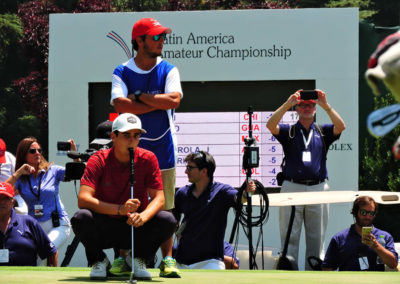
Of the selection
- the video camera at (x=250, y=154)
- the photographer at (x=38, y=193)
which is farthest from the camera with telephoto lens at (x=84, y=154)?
the video camera at (x=250, y=154)

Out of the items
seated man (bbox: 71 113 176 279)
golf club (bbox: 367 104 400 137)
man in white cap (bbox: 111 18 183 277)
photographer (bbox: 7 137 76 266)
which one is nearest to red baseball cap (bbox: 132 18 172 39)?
man in white cap (bbox: 111 18 183 277)

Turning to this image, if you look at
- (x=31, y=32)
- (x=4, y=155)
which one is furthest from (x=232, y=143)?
(x=31, y=32)

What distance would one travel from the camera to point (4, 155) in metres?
9.43

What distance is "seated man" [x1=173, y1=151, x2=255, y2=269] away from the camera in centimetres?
812

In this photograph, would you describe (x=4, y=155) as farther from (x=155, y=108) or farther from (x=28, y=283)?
(x=28, y=283)

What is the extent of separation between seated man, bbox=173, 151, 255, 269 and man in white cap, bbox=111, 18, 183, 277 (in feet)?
4.44

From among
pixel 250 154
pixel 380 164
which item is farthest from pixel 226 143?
pixel 250 154

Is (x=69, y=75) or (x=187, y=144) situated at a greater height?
(x=69, y=75)

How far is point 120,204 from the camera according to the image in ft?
20.5

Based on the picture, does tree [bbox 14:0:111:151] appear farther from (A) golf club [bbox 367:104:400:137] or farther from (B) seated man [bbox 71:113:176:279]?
(A) golf club [bbox 367:104:400:137]

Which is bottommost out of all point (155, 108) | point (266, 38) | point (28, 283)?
point (28, 283)

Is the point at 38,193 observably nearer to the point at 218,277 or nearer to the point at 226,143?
the point at 226,143

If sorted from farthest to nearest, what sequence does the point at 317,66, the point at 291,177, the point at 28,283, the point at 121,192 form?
1. the point at 317,66
2. the point at 291,177
3. the point at 121,192
4. the point at 28,283

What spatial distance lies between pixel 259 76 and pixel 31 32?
13.3 meters
